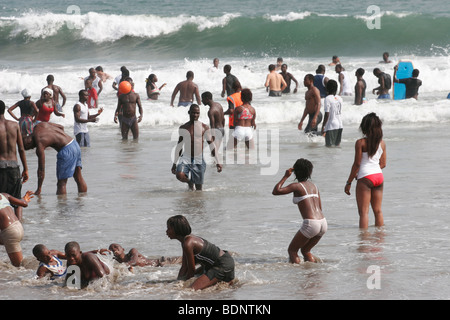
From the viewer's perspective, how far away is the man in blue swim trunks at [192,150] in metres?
11.6

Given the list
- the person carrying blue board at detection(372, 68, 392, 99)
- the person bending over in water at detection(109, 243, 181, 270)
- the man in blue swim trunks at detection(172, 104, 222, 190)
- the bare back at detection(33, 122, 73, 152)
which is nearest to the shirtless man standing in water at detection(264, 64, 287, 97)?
the person carrying blue board at detection(372, 68, 392, 99)

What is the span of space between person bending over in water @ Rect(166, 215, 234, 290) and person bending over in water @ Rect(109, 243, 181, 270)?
3.14ft

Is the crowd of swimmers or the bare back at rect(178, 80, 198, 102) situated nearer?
the crowd of swimmers

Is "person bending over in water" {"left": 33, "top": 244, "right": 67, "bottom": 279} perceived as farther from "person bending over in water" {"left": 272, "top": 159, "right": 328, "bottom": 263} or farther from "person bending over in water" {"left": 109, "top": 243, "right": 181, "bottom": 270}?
"person bending over in water" {"left": 272, "top": 159, "right": 328, "bottom": 263}

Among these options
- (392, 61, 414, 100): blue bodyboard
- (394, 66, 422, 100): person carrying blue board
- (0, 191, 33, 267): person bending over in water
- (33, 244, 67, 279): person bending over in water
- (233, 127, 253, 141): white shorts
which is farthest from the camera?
(392, 61, 414, 100): blue bodyboard

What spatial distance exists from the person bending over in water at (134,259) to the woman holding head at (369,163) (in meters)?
2.24

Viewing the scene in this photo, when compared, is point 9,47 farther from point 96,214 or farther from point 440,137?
point 96,214

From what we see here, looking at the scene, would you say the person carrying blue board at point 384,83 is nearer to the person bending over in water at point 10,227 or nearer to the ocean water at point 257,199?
the ocean water at point 257,199

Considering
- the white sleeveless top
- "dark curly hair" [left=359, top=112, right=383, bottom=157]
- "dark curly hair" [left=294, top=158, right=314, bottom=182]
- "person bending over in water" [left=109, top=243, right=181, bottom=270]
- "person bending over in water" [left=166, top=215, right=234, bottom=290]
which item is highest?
"dark curly hair" [left=359, top=112, right=383, bottom=157]

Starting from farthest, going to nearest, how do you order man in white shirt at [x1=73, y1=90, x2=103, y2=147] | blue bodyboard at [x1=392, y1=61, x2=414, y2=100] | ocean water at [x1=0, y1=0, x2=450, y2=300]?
blue bodyboard at [x1=392, y1=61, x2=414, y2=100]
man in white shirt at [x1=73, y1=90, x2=103, y2=147]
ocean water at [x1=0, y1=0, x2=450, y2=300]

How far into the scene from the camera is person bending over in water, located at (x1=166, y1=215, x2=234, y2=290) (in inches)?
282

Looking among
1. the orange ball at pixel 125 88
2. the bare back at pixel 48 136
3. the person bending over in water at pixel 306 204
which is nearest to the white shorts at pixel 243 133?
the orange ball at pixel 125 88

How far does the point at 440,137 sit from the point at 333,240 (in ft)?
30.9
